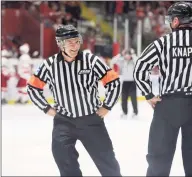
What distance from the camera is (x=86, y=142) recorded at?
243 centimetres

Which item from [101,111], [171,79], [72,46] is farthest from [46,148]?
[171,79]

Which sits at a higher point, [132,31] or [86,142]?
[132,31]

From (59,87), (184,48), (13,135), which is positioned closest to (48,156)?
(13,135)

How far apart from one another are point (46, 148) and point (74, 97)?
1.35 metres

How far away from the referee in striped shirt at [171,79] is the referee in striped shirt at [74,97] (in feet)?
0.64

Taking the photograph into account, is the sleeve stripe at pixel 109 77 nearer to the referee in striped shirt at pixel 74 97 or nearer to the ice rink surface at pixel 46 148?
the referee in striped shirt at pixel 74 97

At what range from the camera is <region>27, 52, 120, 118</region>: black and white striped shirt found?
229 cm

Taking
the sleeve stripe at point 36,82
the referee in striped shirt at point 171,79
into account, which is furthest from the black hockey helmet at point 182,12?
the sleeve stripe at point 36,82

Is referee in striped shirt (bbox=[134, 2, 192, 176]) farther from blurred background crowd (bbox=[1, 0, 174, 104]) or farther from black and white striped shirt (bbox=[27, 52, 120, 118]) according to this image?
blurred background crowd (bbox=[1, 0, 174, 104])

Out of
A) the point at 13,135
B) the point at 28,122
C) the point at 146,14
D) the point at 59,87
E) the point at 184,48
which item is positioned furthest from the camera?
the point at 146,14

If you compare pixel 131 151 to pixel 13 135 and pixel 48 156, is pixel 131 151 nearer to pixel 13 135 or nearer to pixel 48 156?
pixel 48 156

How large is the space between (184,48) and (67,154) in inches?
27.3

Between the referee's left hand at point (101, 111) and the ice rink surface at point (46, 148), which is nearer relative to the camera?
the referee's left hand at point (101, 111)

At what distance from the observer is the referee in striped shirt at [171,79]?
217 centimetres
